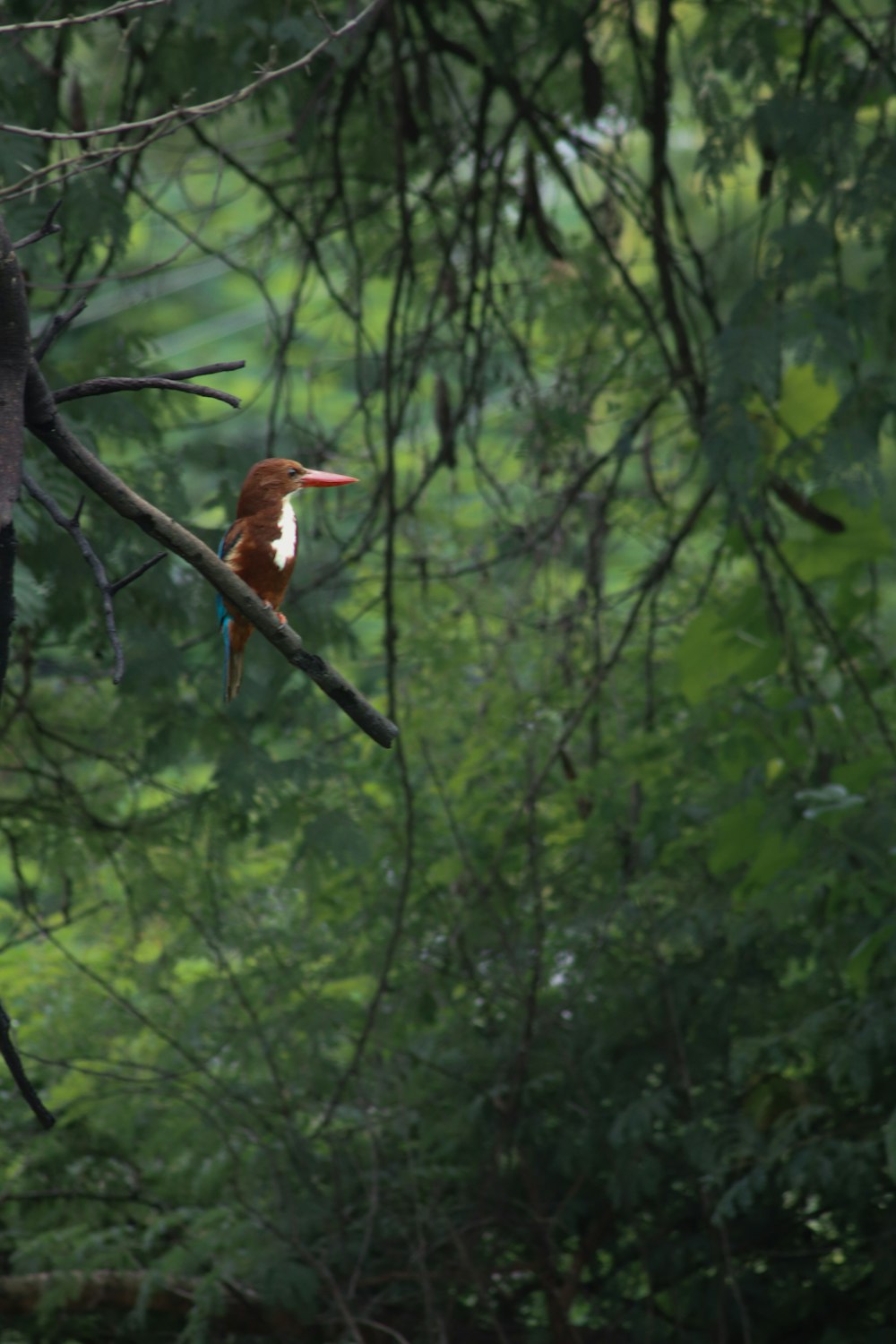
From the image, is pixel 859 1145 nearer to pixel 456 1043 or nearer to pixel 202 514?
pixel 456 1043

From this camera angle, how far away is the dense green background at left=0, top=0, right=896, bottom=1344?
115 inches

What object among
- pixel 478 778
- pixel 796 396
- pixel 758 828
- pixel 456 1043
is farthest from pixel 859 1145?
pixel 796 396

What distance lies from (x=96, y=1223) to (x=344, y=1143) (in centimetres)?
61

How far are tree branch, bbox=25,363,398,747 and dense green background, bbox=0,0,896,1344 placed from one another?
1700 millimetres

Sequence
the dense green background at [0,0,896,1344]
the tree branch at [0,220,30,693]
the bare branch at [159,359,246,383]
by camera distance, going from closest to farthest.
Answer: the tree branch at [0,220,30,693]
the bare branch at [159,359,246,383]
the dense green background at [0,0,896,1344]

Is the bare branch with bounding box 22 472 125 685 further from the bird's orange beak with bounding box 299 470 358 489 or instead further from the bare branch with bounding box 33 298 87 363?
the bird's orange beak with bounding box 299 470 358 489

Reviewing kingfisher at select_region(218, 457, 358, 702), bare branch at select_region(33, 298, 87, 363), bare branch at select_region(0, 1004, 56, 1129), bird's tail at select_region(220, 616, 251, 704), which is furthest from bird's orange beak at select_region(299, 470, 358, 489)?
bare branch at select_region(0, 1004, 56, 1129)

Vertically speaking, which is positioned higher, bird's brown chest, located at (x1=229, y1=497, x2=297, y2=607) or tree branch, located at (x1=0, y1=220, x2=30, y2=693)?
bird's brown chest, located at (x1=229, y1=497, x2=297, y2=607)

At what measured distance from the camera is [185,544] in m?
0.94

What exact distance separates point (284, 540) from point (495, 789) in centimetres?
221

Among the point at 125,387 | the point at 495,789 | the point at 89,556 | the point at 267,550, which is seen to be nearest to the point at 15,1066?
the point at 89,556

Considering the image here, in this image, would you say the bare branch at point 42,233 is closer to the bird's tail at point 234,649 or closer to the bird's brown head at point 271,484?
the bird's brown head at point 271,484

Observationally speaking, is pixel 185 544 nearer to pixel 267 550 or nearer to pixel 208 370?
pixel 208 370

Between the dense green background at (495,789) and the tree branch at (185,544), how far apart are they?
170cm
